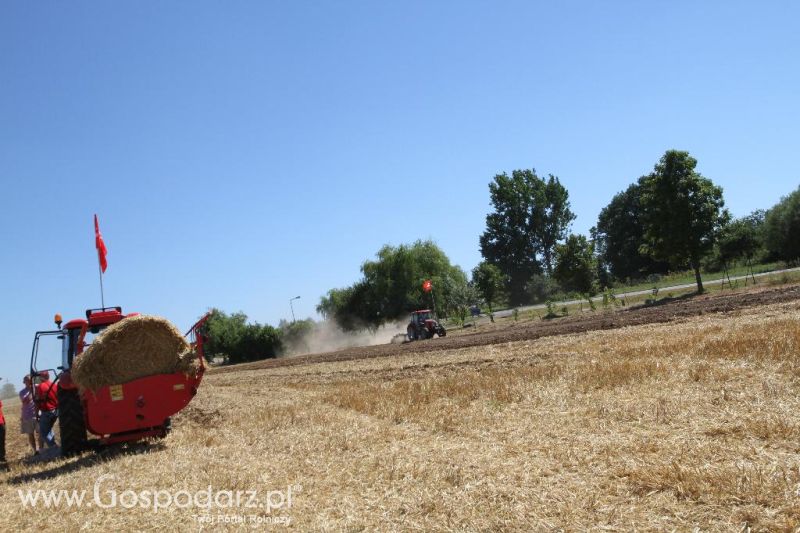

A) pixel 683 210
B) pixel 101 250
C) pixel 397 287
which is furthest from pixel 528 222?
pixel 101 250

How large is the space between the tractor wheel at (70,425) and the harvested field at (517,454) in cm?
45

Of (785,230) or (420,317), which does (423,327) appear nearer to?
(420,317)

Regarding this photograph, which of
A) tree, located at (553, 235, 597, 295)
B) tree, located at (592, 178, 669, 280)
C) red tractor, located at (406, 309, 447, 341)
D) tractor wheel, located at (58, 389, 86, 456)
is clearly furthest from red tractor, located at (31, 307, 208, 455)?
tree, located at (592, 178, 669, 280)

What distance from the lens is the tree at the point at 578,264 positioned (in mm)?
41781

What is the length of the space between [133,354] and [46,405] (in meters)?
3.80

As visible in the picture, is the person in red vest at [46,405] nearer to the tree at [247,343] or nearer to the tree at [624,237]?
the tree at [247,343]

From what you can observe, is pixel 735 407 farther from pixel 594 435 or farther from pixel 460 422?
pixel 460 422

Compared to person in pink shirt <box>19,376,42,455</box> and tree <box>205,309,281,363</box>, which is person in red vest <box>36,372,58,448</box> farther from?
tree <box>205,309,281,363</box>

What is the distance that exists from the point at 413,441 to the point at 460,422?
102cm

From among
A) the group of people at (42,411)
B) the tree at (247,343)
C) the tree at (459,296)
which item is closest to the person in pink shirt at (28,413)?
the group of people at (42,411)

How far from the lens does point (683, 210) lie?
33.3 metres

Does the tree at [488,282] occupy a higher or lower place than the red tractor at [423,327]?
higher

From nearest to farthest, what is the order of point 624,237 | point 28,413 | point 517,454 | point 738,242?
point 517,454 → point 28,413 → point 738,242 → point 624,237

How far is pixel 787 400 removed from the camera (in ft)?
22.4
